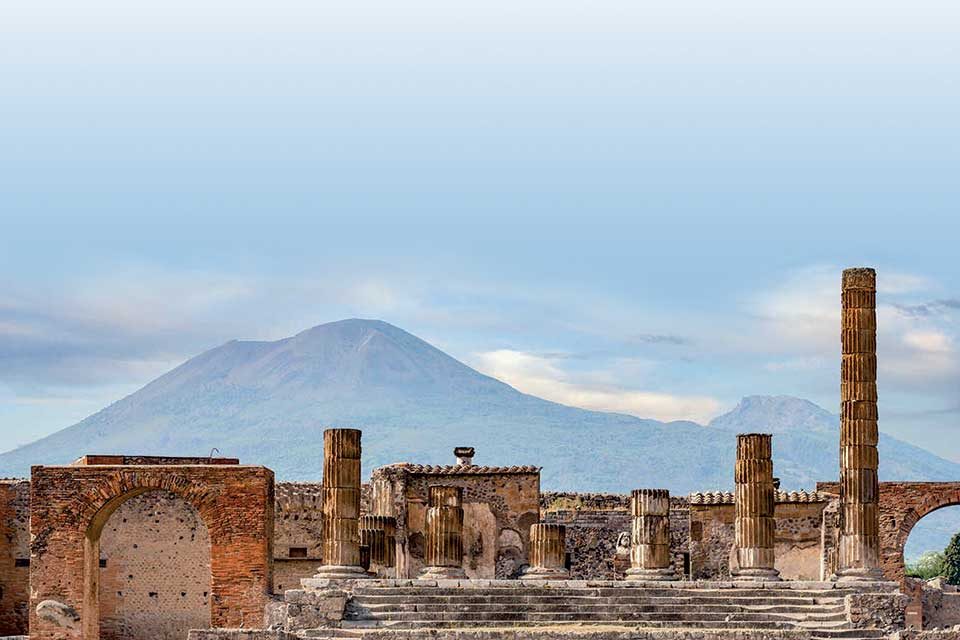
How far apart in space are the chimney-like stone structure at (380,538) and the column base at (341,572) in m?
4.99

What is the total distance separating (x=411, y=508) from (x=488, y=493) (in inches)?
88.0

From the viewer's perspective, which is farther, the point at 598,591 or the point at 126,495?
the point at 126,495

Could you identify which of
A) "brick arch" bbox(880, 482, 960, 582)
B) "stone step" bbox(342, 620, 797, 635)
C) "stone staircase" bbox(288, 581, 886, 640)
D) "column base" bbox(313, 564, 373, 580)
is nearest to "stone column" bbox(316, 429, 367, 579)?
"column base" bbox(313, 564, 373, 580)

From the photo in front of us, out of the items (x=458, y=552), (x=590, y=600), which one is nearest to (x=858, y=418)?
(x=590, y=600)

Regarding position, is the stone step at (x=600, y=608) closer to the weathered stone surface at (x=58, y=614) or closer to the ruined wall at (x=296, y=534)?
the weathered stone surface at (x=58, y=614)

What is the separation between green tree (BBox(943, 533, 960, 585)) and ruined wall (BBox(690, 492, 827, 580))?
41.4 meters

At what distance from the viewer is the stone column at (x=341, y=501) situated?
37750 millimetres

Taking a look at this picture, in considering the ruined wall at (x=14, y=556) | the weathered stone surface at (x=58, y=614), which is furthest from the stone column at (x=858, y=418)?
the ruined wall at (x=14, y=556)

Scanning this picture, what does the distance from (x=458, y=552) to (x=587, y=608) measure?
5016mm

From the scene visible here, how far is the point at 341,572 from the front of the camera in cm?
3741

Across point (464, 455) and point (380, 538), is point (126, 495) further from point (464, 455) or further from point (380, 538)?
point (464, 455)

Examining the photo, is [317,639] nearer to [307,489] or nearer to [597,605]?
[597,605]

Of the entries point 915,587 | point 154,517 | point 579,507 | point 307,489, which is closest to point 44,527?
point 154,517

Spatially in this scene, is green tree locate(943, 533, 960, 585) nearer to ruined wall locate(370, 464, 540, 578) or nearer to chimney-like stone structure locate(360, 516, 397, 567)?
ruined wall locate(370, 464, 540, 578)
